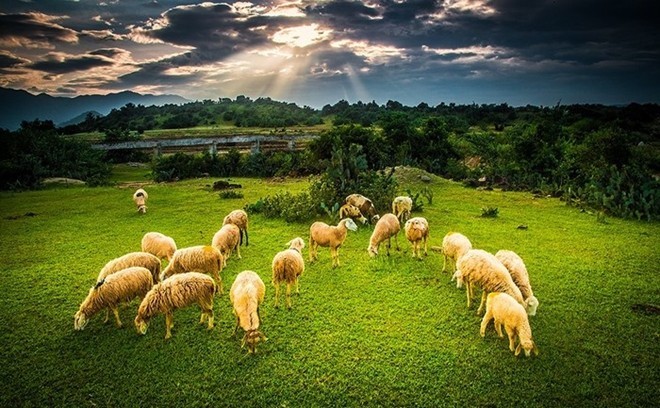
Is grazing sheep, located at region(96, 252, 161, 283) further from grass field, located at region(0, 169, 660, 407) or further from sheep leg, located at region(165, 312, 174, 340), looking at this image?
sheep leg, located at region(165, 312, 174, 340)

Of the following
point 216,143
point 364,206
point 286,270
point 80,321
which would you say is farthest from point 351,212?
point 216,143

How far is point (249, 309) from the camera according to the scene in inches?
252

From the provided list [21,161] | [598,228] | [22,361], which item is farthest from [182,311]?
[21,161]

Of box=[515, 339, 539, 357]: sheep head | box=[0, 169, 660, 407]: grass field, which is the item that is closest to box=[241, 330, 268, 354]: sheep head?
box=[0, 169, 660, 407]: grass field

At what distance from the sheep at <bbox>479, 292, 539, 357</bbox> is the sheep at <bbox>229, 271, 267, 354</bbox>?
13.2 feet

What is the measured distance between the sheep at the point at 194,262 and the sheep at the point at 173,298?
4.09ft

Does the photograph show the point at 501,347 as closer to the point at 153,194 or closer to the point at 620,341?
the point at 620,341

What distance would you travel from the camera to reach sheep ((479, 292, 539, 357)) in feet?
19.4

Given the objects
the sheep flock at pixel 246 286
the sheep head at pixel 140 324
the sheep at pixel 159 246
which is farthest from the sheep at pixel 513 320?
the sheep at pixel 159 246

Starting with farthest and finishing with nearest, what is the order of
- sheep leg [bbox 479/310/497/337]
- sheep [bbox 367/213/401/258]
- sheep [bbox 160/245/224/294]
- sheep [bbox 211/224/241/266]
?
sheep [bbox 367/213/401/258]
sheep [bbox 211/224/241/266]
sheep [bbox 160/245/224/294]
sheep leg [bbox 479/310/497/337]

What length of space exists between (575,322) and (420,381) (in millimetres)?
3724

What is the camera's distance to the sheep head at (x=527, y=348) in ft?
19.2

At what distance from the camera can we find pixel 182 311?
7629 millimetres

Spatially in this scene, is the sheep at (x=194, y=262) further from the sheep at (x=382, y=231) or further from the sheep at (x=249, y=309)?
the sheep at (x=382, y=231)
